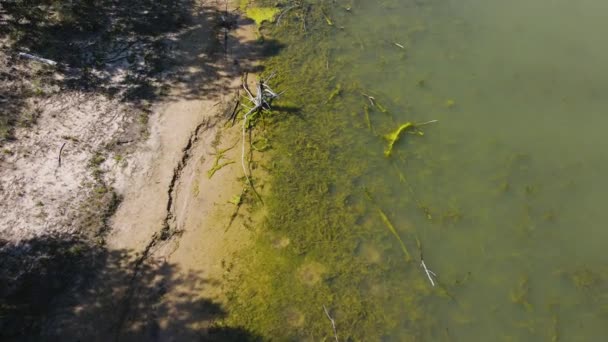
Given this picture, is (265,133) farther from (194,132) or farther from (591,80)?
(591,80)

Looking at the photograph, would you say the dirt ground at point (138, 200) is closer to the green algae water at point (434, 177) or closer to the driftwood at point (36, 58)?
the green algae water at point (434, 177)

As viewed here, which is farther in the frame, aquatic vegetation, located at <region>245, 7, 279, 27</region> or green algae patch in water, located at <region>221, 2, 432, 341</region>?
aquatic vegetation, located at <region>245, 7, 279, 27</region>

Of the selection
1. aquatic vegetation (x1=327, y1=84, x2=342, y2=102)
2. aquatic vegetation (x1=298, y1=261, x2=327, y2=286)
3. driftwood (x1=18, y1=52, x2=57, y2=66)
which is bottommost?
aquatic vegetation (x1=298, y1=261, x2=327, y2=286)

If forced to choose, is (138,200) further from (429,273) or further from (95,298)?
(429,273)

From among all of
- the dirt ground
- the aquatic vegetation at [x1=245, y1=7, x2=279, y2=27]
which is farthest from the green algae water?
the dirt ground

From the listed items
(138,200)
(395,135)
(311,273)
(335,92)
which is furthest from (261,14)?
(311,273)

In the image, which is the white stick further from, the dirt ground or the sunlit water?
the dirt ground

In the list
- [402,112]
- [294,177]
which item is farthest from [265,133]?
[402,112]
